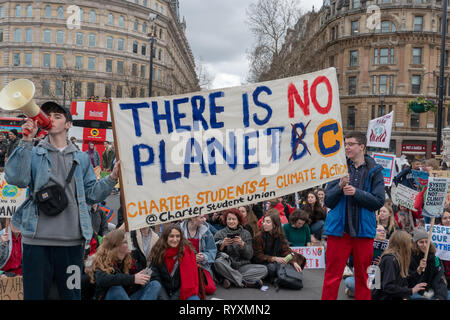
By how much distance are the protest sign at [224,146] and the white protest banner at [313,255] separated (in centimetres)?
318

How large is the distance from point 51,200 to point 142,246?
8.90 feet

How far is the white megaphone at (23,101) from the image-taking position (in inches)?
96.6

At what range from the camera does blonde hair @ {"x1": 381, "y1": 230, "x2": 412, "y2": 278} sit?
4453 mm

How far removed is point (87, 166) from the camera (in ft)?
9.65

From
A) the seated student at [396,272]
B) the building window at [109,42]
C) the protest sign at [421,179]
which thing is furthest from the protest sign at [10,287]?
the building window at [109,42]

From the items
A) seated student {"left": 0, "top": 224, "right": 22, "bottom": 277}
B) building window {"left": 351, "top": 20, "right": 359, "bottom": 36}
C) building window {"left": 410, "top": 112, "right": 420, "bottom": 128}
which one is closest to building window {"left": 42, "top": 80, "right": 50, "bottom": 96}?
building window {"left": 351, "top": 20, "right": 359, "bottom": 36}

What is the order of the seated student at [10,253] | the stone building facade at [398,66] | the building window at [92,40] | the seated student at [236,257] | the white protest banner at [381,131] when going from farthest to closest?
the building window at [92,40]
the stone building facade at [398,66]
the white protest banner at [381,131]
the seated student at [236,257]
the seated student at [10,253]

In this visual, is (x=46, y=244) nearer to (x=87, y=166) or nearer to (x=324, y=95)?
(x=87, y=166)

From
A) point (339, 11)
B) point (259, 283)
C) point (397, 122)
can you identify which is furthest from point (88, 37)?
point (259, 283)

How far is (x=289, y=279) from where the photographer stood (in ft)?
18.8

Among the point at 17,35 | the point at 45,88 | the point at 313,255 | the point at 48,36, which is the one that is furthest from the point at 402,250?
the point at 17,35

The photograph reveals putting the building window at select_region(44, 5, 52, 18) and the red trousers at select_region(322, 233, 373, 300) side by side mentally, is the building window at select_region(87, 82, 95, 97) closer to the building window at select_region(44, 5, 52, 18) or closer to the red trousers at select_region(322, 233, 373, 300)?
the building window at select_region(44, 5, 52, 18)

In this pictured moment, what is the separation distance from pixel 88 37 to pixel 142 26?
9594 mm

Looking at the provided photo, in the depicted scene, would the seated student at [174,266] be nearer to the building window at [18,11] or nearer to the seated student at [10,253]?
the seated student at [10,253]
